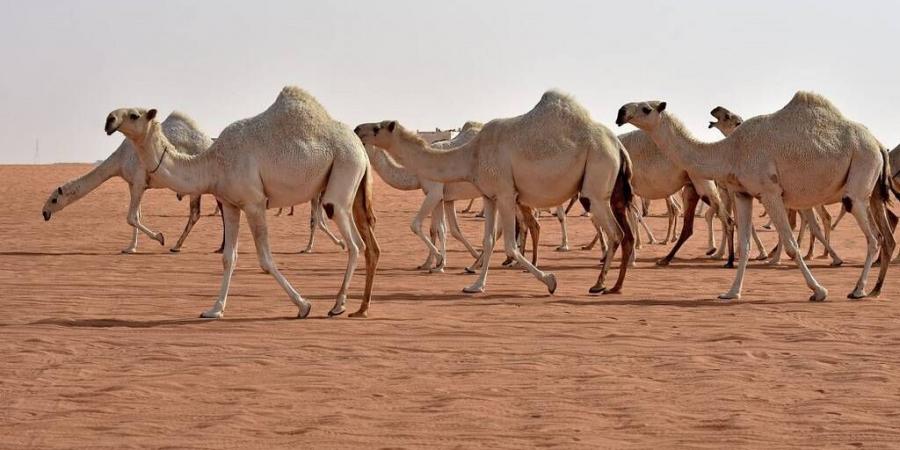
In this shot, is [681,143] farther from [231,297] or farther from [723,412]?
[723,412]

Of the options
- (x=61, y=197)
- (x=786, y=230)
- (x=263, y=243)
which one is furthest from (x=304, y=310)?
(x=61, y=197)

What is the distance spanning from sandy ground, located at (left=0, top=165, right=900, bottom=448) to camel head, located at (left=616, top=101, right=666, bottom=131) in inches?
75.3

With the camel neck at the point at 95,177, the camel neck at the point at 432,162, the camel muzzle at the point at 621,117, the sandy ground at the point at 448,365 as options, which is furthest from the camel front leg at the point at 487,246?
the camel neck at the point at 95,177

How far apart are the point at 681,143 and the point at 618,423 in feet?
24.1

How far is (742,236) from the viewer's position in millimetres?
14039

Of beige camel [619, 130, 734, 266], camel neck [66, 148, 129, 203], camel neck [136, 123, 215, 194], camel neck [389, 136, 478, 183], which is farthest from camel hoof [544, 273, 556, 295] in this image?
camel neck [66, 148, 129, 203]

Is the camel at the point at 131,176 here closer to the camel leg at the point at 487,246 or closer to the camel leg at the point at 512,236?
the camel leg at the point at 487,246

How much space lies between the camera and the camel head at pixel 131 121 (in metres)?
11.6

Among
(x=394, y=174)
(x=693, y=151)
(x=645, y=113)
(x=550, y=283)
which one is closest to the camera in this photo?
(x=645, y=113)

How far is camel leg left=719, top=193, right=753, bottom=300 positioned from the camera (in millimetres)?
14016

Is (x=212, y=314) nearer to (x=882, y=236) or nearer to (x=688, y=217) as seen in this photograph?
(x=882, y=236)

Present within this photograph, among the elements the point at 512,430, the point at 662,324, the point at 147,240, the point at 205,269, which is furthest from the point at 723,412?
the point at 147,240

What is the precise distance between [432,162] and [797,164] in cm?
397

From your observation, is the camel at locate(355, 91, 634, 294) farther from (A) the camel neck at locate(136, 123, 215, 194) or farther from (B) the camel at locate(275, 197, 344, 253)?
(B) the camel at locate(275, 197, 344, 253)
